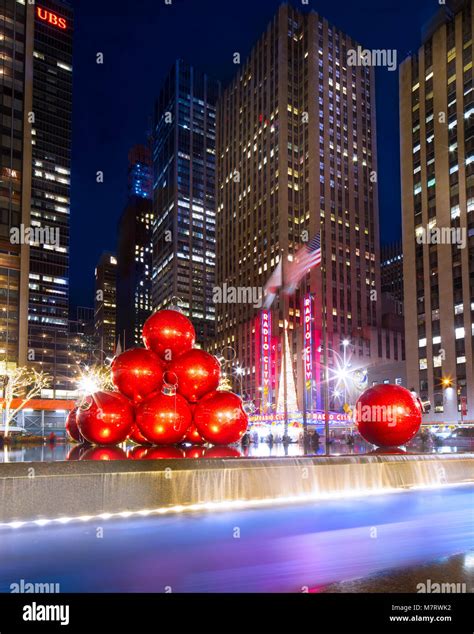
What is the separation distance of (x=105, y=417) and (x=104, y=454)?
116 cm

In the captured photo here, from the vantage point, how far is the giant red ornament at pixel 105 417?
13906 millimetres

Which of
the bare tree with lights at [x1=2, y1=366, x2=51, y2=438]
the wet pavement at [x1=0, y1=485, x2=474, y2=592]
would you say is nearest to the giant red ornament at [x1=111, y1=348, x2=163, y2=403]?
the wet pavement at [x1=0, y1=485, x2=474, y2=592]

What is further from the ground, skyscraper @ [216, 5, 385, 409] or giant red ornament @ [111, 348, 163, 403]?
skyscraper @ [216, 5, 385, 409]

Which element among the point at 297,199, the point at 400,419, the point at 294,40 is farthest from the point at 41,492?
the point at 294,40

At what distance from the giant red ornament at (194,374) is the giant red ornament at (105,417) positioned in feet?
4.53

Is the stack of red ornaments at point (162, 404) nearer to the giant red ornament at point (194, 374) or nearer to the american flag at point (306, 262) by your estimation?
the giant red ornament at point (194, 374)

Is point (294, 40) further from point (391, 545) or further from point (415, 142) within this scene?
point (391, 545)

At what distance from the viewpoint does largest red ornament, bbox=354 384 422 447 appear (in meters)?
15.1

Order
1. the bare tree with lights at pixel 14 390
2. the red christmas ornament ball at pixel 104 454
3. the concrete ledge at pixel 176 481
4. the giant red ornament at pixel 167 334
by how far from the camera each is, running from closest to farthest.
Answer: the concrete ledge at pixel 176 481 → the red christmas ornament ball at pixel 104 454 → the giant red ornament at pixel 167 334 → the bare tree with lights at pixel 14 390

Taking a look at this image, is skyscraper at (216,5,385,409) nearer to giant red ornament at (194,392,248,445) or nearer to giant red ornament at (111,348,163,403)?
giant red ornament at (194,392,248,445)

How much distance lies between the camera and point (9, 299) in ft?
255

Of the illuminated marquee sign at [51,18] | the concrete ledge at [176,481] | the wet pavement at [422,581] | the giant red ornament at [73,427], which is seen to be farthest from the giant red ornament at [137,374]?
the illuminated marquee sign at [51,18]

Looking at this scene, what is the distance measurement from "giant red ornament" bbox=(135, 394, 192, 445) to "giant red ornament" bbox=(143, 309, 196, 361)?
4.23 feet

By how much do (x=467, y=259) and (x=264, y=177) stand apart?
63302 millimetres
